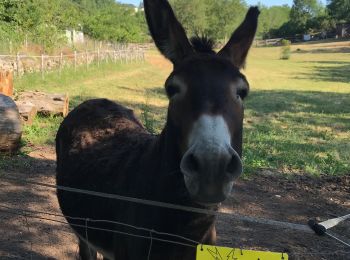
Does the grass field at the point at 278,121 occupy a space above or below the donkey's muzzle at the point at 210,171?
below

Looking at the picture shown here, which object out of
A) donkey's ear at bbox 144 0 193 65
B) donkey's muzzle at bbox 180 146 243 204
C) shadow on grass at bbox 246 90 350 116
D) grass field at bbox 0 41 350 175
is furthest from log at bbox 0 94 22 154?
shadow on grass at bbox 246 90 350 116

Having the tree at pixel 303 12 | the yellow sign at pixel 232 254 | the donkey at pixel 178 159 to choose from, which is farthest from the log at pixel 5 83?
the tree at pixel 303 12

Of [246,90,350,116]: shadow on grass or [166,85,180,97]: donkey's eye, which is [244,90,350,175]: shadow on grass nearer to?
[246,90,350,116]: shadow on grass

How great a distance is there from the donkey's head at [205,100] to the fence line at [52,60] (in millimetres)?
15299

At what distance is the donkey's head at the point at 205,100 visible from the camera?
73.9 inches

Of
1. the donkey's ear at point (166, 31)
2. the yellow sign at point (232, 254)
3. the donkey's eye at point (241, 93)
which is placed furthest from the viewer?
the donkey's ear at point (166, 31)

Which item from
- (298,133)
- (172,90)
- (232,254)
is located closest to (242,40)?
(172,90)

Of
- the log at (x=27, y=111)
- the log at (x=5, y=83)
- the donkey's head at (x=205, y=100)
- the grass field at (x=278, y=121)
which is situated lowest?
the grass field at (x=278, y=121)

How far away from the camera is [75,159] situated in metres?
3.71

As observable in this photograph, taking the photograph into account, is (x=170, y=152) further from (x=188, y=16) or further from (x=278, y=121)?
(x=188, y=16)

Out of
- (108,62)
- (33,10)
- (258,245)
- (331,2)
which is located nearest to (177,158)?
(258,245)

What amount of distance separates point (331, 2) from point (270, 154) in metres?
90.2

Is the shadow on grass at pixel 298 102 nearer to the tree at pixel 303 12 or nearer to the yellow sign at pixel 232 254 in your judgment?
the yellow sign at pixel 232 254

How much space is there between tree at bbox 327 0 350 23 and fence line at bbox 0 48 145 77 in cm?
5875
